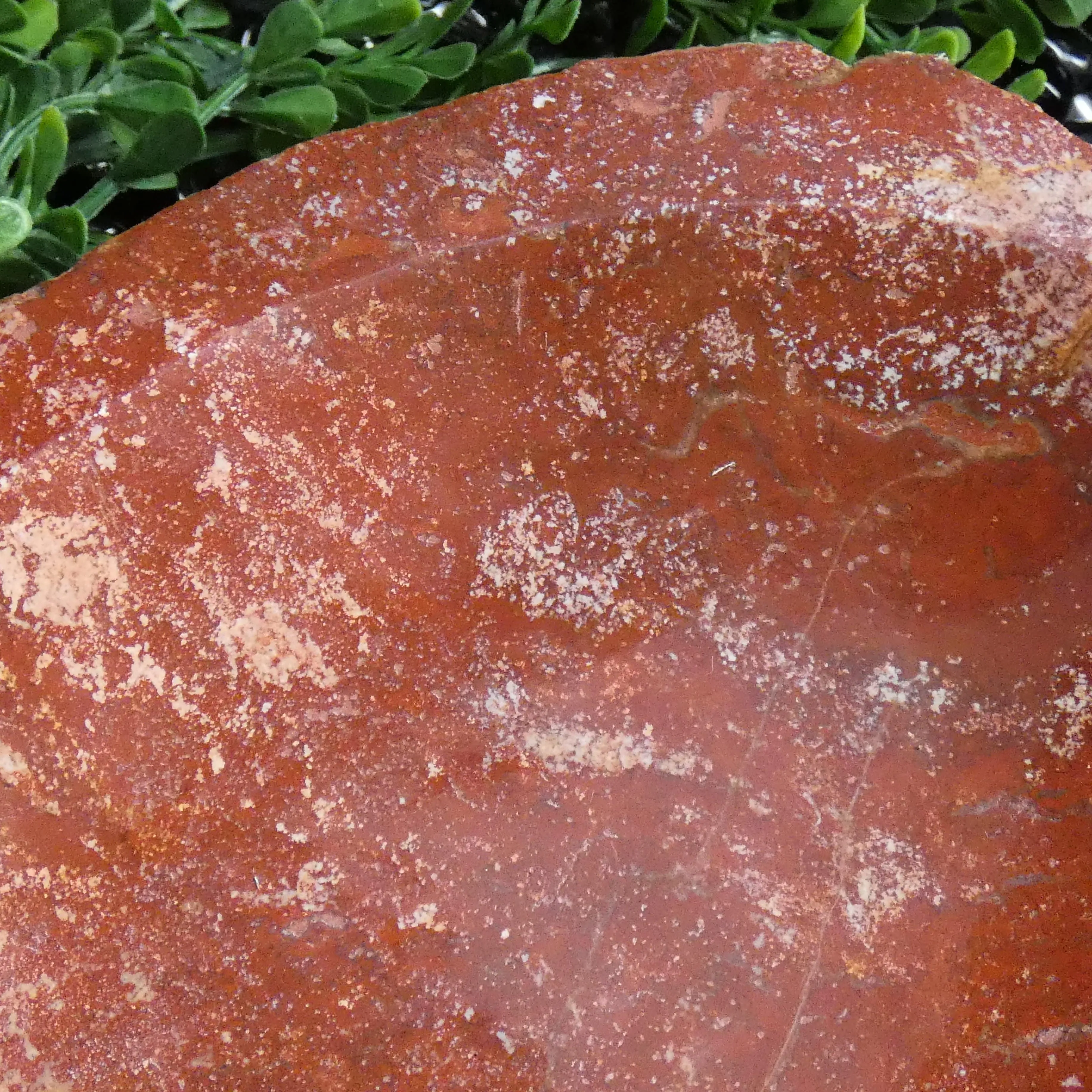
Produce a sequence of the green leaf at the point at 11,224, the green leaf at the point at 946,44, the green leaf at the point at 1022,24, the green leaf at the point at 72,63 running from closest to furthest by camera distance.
A: the green leaf at the point at 11,224
the green leaf at the point at 72,63
the green leaf at the point at 946,44
the green leaf at the point at 1022,24

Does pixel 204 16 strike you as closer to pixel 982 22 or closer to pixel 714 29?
pixel 714 29

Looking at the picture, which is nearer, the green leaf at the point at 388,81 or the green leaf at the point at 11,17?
the green leaf at the point at 11,17

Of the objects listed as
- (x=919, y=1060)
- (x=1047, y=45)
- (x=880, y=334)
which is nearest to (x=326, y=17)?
(x=880, y=334)

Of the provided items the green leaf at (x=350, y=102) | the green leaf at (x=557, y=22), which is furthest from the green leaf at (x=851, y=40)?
the green leaf at (x=350, y=102)

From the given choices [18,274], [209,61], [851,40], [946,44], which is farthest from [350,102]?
[946,44]

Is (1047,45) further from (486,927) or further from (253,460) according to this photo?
(486,927)

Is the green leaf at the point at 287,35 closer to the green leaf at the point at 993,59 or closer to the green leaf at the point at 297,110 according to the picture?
the green leaf at the point at 297,110

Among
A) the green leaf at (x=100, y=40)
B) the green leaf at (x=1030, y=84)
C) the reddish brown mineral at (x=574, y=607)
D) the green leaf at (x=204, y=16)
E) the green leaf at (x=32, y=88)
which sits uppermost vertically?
the green leaf at (x=1030, y=84)
